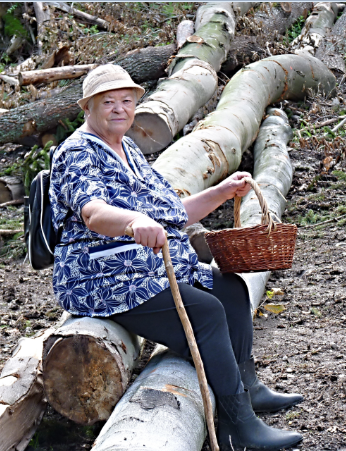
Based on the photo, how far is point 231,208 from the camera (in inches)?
233

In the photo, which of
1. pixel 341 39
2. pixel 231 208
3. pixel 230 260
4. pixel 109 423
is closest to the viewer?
pixel 109 423

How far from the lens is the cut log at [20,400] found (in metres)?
2.51

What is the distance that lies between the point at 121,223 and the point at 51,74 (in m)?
6.14

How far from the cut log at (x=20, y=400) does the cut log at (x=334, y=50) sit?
7408 millimetres

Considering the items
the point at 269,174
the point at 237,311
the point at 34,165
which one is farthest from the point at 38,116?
the point at 237,311

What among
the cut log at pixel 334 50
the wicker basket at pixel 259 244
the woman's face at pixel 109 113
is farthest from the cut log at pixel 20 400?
the cut log at pixel 334 50

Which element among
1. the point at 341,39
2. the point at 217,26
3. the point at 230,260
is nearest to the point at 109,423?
the point at 230,260

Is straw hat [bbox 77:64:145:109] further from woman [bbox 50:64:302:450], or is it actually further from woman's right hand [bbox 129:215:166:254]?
woman's right hand [bbox 129:215:166:254]

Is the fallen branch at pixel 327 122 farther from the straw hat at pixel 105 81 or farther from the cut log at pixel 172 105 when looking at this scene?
the straw hat at pixel 105 81

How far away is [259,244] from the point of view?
107 inches

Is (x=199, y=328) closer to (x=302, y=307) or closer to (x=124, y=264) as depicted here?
(x=124, y=264)

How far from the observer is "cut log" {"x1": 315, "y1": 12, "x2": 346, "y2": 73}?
878cm

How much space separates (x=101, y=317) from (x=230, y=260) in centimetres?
73

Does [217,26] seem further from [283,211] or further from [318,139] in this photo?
[283,211]
